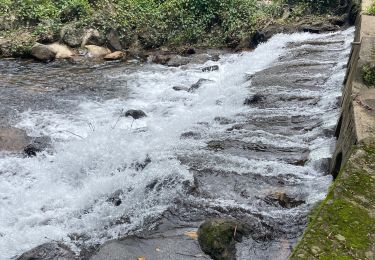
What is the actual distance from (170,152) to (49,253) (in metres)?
2.89

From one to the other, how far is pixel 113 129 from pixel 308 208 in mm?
4663

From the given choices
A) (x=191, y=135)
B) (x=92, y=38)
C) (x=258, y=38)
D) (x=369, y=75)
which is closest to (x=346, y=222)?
(x=369, y=75)

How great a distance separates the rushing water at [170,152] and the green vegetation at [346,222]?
1.32 meters

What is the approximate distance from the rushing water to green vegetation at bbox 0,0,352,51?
411 cm

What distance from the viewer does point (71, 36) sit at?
51.6 feet

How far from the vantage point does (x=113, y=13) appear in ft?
54.7

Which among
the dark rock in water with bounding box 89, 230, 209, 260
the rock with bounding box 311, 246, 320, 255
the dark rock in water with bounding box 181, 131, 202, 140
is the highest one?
the rock with bounding box 311, 246, 320, 255

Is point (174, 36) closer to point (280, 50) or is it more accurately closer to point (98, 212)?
point (280, 50)

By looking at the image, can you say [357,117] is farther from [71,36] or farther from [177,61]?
[71,36]

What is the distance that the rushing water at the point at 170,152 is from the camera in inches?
216

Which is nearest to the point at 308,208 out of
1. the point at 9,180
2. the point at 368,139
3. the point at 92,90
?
the point at 368,139

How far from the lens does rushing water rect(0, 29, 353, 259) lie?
5477mm

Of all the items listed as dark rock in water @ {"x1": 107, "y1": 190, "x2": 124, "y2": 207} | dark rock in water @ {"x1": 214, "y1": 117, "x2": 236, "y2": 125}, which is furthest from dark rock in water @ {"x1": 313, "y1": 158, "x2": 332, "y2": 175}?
dark rock in water @ {"x1": 107, "y1": 190, "x2": 124, "y2": 207}

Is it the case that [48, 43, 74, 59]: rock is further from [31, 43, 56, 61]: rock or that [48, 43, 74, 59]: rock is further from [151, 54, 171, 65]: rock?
[151, 54, 171, 65]: rock
